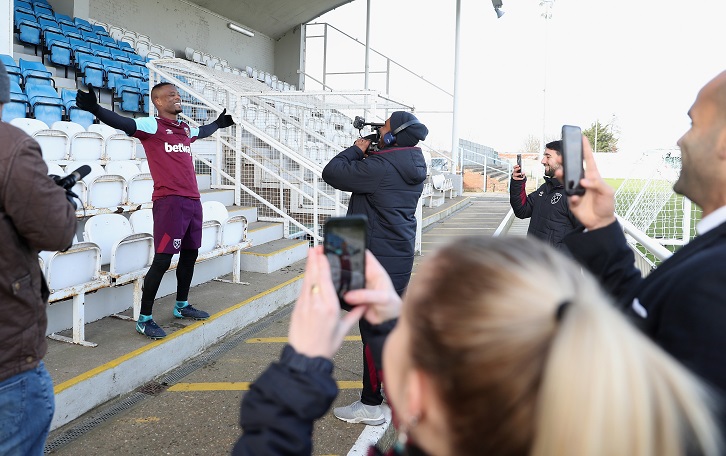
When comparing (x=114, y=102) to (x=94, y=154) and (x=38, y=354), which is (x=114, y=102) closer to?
(x=94, y=154)

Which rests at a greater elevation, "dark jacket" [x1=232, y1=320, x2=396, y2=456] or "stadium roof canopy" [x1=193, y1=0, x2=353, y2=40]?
"stadium roof canopy" [x1=193, y1=0, x2=353, y2=40]

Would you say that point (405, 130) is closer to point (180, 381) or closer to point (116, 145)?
point (180, 381)

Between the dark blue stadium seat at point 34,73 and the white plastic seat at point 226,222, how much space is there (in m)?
4.41

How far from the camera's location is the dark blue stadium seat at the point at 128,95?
1040 cm

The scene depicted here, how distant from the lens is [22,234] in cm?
169

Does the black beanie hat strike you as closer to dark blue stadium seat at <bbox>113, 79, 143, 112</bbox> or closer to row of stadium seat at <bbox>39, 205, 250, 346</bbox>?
row of stadium seat at <bbox>39, 205, 250, 346</bbox>

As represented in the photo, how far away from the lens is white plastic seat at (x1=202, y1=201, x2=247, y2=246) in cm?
582

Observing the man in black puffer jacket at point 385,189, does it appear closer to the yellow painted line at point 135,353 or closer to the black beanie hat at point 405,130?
the black beanie hat at point 405,130

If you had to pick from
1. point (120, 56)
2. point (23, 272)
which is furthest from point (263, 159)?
point (23, 272)

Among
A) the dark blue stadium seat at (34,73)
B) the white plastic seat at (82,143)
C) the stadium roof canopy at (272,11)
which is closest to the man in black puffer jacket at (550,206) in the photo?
the white plastic seat at (82,143)

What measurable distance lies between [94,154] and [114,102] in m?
4.43

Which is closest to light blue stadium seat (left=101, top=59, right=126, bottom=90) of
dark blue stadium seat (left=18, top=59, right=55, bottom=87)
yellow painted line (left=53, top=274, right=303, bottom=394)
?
dark blue stadium seat (left=18, top=59, right=55, bottom=87)

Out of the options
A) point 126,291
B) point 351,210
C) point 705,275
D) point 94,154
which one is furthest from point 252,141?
point 705,275

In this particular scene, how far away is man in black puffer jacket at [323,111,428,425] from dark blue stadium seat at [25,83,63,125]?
6.26m
